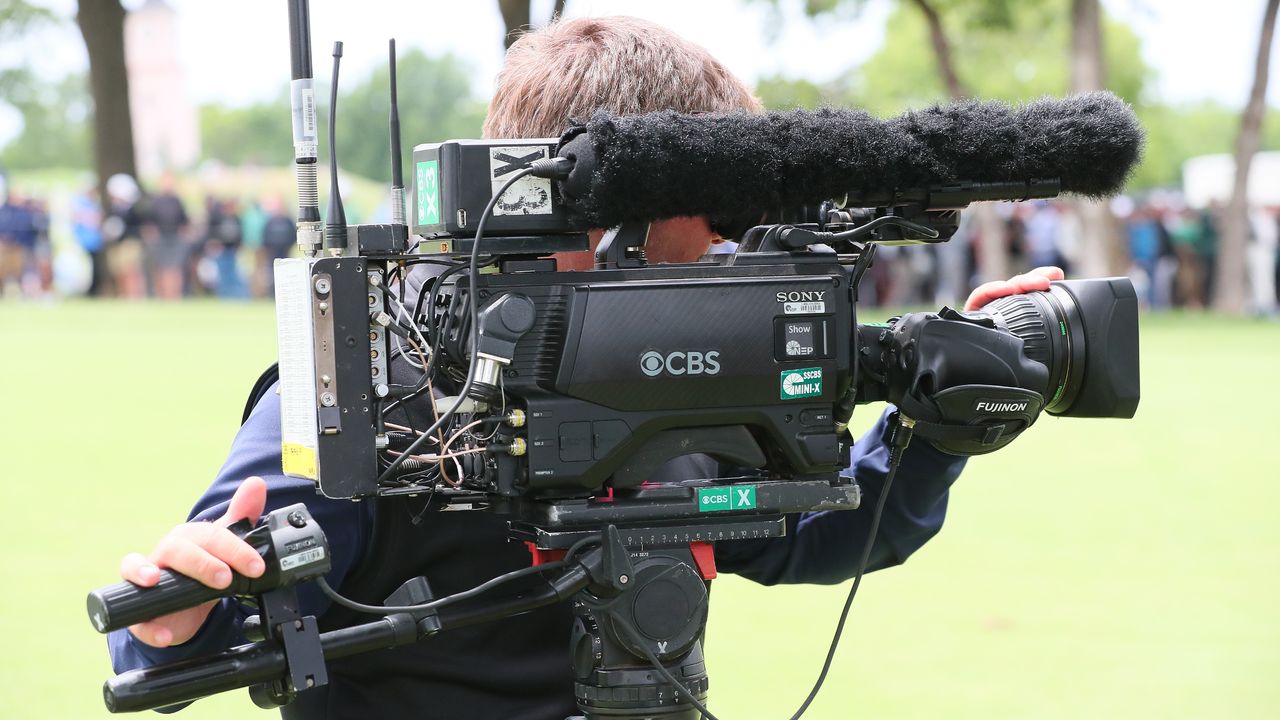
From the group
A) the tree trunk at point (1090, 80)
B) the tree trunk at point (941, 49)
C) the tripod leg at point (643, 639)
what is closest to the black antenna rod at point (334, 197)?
the tripod leg at point (643, 639)

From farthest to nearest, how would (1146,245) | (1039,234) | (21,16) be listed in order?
(21,16) → (1146,245) → (1039,234)

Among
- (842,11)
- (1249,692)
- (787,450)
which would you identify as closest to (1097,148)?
(787,450)

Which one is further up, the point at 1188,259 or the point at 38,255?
the point at 38,255

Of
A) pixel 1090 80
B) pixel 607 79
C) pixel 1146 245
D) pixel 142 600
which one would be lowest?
pixel 1146 245

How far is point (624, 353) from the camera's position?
2.01m

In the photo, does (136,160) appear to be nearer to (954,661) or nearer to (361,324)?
(954,661)

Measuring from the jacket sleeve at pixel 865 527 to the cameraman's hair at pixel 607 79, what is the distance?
72 centimetres

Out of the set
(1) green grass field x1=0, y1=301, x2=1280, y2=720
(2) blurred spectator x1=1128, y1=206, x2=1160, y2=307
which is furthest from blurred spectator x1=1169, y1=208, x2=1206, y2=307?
(1) green grass field x1=0, y1=301, x2=1280, y2=720

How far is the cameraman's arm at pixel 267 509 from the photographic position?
2.02 m

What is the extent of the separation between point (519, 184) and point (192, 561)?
663mm


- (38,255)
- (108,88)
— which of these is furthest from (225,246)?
(108,88)

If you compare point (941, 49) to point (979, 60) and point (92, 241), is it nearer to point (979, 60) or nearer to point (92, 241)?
point (92, 241)

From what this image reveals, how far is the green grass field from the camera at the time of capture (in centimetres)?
491

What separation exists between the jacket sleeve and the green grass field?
1.95 metres
